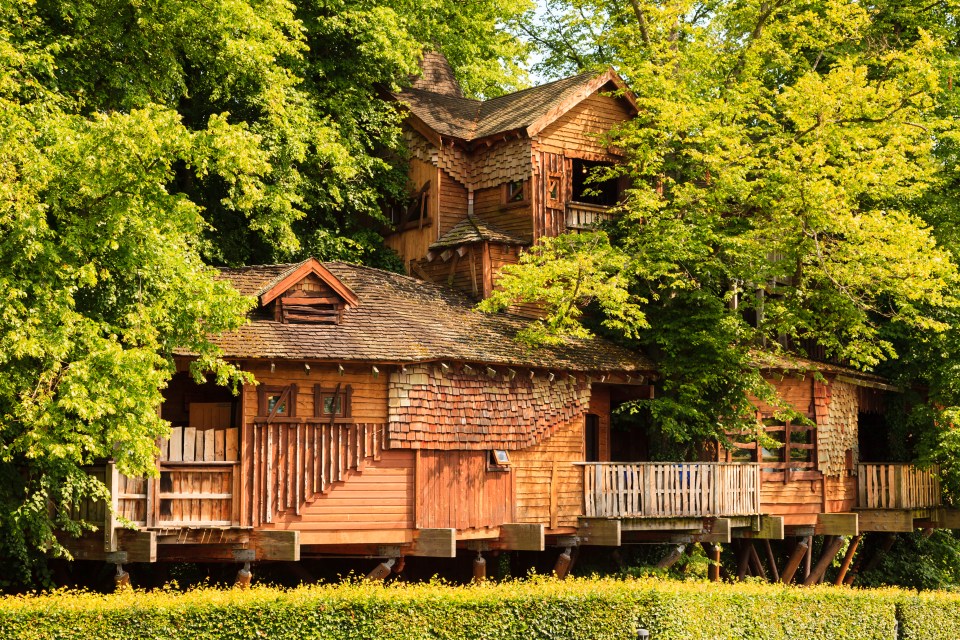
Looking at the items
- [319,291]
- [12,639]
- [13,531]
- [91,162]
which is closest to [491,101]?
[319,291]

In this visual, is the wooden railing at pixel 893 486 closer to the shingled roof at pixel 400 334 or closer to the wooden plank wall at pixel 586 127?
the shingled roof at pixel 400 334

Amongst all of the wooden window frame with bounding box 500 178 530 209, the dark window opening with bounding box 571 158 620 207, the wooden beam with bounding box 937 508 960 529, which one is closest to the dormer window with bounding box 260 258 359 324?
the wooden window frame with bounding box 500 178 530 209

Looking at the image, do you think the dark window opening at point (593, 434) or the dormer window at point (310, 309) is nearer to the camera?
the dormer window at point (310, 309)

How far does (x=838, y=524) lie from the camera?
105 feet

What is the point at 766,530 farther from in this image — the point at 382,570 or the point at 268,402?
the point at 268,402


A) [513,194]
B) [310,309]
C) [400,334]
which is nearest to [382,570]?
[400,334]

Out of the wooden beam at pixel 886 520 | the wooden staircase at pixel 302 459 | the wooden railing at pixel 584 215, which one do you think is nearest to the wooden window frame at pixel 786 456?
the wooden beam at pixel 886 520

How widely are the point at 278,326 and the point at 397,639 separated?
26.1 ft

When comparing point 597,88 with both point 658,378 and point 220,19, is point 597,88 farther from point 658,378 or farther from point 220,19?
point 220,19

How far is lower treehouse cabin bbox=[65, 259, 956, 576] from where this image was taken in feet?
76.5

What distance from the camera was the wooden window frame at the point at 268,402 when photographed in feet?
78.4

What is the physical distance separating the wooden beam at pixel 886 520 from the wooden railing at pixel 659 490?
5785mm

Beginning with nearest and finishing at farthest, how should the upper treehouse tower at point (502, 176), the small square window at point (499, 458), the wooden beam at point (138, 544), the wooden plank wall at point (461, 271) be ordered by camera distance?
the wooden beam at point (138, 544) < the small square window at point (499, 458) < the wooden plank wall at point (461, 271) < the upper treehouse tower at point (502, 176)

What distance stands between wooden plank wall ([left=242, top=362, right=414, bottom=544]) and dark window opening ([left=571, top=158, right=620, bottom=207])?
9.73 metres
